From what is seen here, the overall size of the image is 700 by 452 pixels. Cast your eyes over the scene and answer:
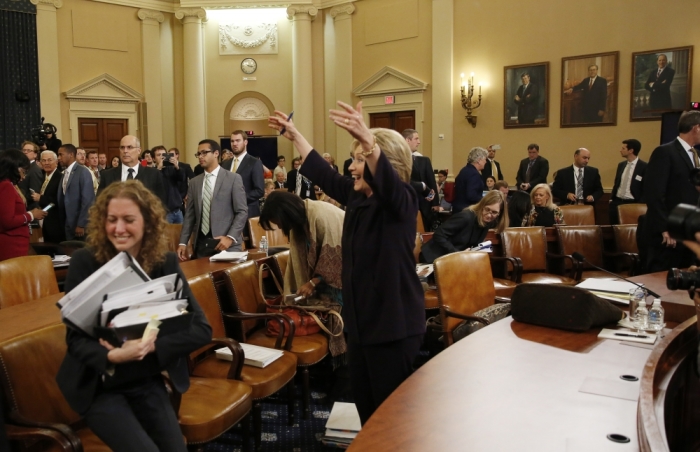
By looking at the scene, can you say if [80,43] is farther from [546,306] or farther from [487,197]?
[546,306]

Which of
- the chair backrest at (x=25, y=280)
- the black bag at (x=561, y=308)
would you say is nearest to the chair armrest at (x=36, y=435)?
the chair backrest at (x=25, y=280)

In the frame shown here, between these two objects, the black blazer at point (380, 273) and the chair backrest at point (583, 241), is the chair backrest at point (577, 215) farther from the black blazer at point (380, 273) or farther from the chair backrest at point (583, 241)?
the black blazer at point (380, 273)

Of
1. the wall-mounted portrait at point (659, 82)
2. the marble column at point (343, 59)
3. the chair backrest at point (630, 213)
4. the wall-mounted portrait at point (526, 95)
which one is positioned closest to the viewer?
the chair backrest at point (630, 213)

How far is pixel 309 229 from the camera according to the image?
362 centimetres

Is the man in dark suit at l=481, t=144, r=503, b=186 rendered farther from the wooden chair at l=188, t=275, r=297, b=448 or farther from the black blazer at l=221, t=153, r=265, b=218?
the wooden chair at l=188, t=275, r=297, b=448

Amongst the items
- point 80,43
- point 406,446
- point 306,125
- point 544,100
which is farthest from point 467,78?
point 406,446

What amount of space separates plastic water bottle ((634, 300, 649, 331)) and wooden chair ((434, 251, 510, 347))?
78cm

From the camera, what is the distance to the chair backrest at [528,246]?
212 inches

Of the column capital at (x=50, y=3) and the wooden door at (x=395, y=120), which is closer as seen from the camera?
the column capital at (x=50, y=3)

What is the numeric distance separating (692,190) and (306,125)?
387 inches

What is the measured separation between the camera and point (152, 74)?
44.9 feet

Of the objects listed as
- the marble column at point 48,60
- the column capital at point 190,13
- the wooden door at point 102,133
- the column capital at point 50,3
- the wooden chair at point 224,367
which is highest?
the column capital at point 190,13

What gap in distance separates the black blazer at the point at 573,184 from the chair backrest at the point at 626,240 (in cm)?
248

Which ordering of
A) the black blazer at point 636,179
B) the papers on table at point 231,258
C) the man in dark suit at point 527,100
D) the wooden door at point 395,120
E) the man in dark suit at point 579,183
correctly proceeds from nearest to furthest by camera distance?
1. the papers on table at point 231,258
2. the black blazer at point 636,179
3. the man in dark suit at point 579,183
4. the man in dark suit at point 527,100
5. the wooden door at point 395,120
